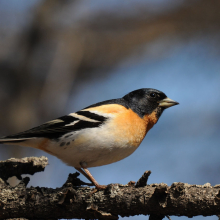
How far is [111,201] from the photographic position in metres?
3.14

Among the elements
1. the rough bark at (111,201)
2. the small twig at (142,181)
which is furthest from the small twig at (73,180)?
the small twig at (142,181)

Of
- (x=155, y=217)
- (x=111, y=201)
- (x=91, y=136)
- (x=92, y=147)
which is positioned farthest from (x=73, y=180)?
(x=155, y=217)

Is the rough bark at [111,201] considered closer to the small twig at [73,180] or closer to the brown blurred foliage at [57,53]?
the small twig at [73,180]

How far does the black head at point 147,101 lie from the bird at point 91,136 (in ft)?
0.62

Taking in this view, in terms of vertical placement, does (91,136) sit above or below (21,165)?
above

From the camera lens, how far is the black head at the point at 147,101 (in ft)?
15.6

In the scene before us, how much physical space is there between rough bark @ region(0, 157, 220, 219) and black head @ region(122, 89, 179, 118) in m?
1.68

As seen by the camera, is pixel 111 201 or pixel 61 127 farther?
pixel 61 127

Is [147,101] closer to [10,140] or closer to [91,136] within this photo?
[91,136]

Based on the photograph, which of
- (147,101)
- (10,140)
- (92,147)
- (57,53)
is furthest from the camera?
(57,53)

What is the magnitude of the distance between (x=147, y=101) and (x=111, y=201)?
2119 millimetres

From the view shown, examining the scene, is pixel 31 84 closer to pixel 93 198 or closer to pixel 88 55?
pixel 88 55

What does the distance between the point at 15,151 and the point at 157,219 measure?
5793 millimetres

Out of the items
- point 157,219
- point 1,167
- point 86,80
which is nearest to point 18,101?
point 86,80
